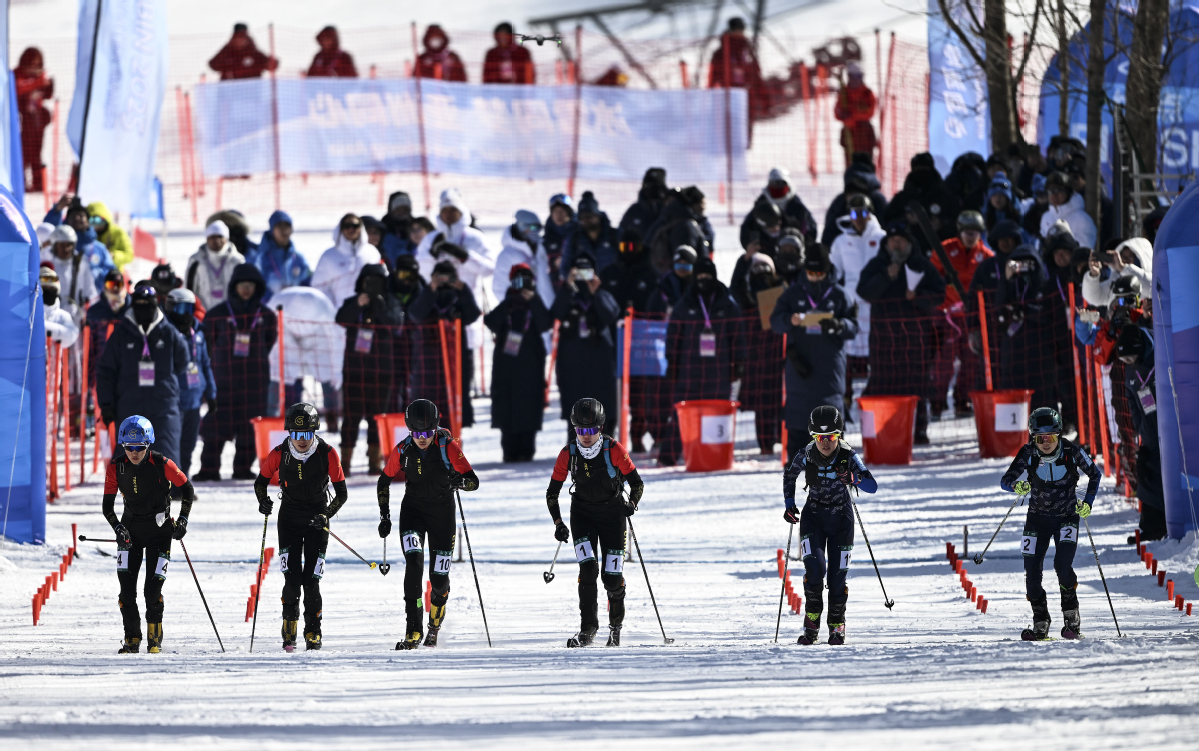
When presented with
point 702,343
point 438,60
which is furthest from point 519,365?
point 438,60

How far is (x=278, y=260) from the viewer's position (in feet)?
60.4

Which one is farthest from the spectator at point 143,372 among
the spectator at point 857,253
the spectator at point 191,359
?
the spectator at point 857,253

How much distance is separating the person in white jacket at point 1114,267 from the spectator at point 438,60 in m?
13.6

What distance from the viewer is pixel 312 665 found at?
8320 mm

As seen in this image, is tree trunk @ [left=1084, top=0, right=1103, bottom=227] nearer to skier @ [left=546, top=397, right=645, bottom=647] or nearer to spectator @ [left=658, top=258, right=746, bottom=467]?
spectator @ [left=658, top=258, right=746, bottom=467]

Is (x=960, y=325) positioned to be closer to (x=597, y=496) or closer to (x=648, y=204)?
(x=648, y=204)

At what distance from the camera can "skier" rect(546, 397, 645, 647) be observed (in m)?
10.1

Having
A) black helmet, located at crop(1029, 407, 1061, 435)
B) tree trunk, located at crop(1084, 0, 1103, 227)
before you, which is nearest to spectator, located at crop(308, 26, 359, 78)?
tree trunk, located at crop(1084, 0, 1103, 227)

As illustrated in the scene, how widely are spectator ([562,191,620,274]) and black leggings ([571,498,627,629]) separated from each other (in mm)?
7774

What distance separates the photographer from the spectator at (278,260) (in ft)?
60.1

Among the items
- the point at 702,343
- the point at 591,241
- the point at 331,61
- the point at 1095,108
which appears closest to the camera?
the point at 702,343

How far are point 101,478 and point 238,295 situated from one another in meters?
2.22

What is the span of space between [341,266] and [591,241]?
8.82ft

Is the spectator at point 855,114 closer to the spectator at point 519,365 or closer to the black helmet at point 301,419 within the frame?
the spectator at point 519,365
